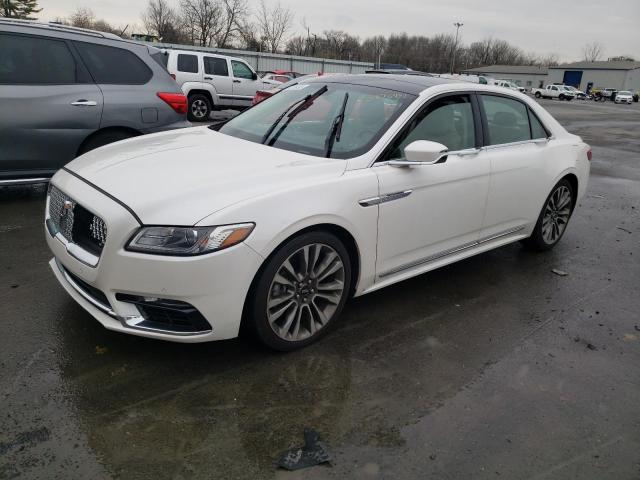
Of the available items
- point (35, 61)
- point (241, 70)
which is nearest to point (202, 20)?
point (241, 70)

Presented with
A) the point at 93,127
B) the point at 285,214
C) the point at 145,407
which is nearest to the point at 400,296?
the point at 285,214

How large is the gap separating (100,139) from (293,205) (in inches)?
147

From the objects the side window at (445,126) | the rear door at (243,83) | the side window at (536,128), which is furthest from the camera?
the rear door at (243,83)

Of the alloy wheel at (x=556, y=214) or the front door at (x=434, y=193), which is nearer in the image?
the front door at (x=434, y=193)

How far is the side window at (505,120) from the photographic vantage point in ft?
14.1

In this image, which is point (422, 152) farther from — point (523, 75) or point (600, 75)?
point (523, 75)

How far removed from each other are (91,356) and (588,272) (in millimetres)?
4320

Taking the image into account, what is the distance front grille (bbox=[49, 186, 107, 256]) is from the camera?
2.80m

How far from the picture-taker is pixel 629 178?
32.9 feet

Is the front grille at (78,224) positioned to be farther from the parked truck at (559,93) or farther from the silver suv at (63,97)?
the parked truck at (559,93)

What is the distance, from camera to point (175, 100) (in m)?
6.13

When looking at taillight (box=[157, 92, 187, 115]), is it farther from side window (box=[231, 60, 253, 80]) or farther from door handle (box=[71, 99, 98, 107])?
side window (box=[231, 60, 253, 80])

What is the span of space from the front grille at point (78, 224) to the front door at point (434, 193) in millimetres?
1678

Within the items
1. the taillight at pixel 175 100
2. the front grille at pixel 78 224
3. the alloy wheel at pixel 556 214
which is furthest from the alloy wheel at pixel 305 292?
the taillight at pixel 175 100
